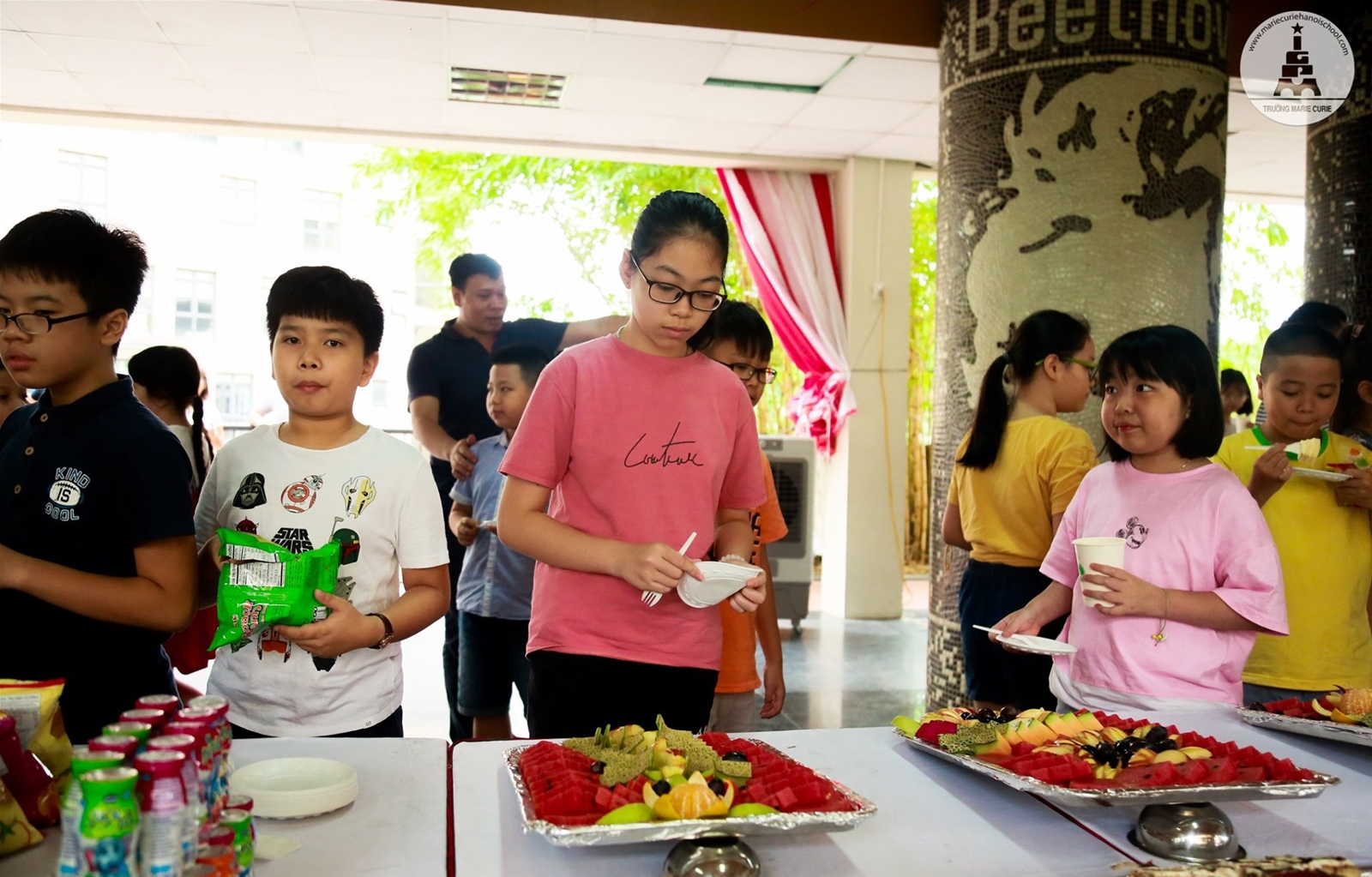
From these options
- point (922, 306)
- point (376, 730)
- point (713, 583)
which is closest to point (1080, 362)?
point (713, 583)

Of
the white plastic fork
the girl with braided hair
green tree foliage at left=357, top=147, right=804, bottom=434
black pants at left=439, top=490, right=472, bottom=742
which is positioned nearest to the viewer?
the white plastic fork

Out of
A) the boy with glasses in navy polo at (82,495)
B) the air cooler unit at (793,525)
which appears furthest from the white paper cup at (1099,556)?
the air cooler unit at (793,525)

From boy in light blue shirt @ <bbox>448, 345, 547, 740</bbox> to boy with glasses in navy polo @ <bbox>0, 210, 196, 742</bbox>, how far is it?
1103 mm

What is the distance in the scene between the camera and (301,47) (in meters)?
4.43

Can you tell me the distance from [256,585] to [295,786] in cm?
31

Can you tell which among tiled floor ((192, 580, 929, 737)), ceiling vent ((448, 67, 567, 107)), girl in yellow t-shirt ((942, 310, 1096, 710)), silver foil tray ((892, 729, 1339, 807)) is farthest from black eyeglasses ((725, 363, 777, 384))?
ceiling vent ((448, 67, 567, 107))

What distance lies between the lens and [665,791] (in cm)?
102

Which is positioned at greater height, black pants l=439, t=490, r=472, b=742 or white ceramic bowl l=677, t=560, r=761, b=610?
white ceramic bowl l=677, t=560, r=761, b=610

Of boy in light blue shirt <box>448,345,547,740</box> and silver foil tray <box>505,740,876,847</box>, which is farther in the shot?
boy in light blue shirt <box>448,345,547,740</box>

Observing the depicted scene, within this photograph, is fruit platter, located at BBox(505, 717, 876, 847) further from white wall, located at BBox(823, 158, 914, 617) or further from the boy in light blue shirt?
white wall, located at BBox(823, 158, 914, 617)

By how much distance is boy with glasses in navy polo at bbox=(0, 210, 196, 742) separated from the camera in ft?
4.76

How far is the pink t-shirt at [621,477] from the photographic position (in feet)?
5.09

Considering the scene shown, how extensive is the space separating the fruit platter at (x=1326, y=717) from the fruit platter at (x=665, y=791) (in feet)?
2.50

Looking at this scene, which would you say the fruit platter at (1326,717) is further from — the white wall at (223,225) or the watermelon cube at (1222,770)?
the white wall at (223,225)
